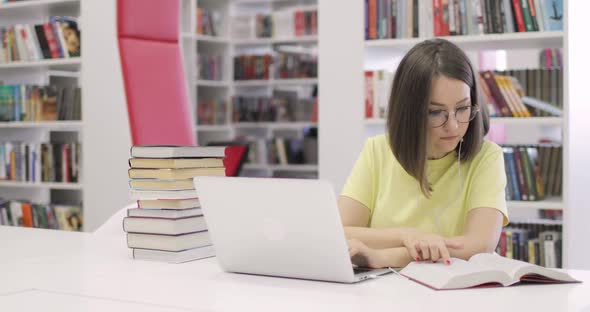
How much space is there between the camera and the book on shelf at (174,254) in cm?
170

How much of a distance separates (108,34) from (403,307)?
3.47 metres

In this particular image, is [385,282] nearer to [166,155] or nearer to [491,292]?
[491,292]

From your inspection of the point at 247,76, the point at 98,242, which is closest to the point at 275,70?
the point at 247,76

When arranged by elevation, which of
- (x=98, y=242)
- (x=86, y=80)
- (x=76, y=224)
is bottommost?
(x=76, y=224)

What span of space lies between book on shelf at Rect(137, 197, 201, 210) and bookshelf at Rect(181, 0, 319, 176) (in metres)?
3.46

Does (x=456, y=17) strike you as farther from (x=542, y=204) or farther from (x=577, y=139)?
(x=542, y=204)

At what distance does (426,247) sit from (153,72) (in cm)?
192

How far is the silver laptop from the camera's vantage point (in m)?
1.36

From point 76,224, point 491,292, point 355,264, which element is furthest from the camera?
point 76,224

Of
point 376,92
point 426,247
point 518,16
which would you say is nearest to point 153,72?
point 376,92

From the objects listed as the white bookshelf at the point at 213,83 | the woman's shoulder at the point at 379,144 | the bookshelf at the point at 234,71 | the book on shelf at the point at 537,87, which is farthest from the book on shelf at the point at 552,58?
the woman's shoulder at the point at 379,144

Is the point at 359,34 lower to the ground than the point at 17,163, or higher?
higher

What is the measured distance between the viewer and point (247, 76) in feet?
19.7

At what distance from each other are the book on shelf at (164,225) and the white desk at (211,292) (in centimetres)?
8
